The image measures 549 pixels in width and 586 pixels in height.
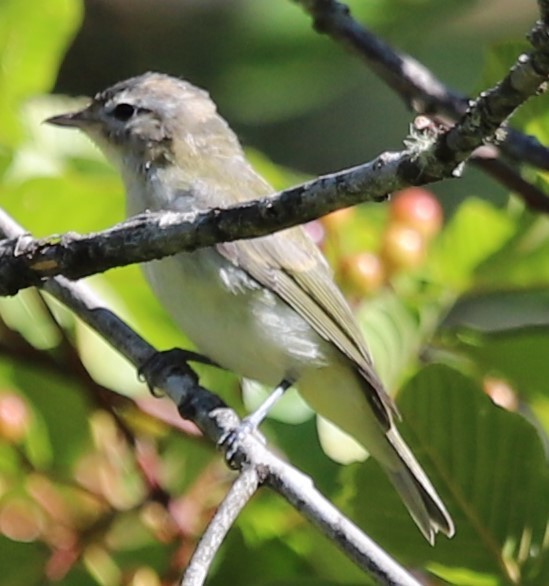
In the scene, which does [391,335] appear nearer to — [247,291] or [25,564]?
[247,291]

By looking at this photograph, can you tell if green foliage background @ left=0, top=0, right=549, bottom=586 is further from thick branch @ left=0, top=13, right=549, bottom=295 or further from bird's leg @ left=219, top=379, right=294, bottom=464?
thick branch @ left=0, top=13, right=549, bottom=295

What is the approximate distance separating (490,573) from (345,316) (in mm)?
823

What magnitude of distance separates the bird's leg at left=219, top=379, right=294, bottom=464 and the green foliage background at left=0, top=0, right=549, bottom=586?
0.03m

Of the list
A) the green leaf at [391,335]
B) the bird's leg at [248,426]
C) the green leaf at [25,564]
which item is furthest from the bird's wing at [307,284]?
the green leaf at [25,564]

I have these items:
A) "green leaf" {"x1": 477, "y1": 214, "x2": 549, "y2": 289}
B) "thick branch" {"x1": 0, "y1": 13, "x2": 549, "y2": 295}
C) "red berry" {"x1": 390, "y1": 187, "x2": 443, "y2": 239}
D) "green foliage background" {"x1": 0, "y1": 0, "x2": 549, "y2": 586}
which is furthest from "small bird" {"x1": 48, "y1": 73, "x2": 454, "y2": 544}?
"thick branch" {"x1": 0, "y1": 13, "x2": 549, "y2": 295}

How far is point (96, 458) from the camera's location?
107 inches

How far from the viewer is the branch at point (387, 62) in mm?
3029

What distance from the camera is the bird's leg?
2305 mm

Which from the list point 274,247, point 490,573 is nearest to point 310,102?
point 274,247

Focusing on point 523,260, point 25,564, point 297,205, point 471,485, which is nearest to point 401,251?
point 523,260

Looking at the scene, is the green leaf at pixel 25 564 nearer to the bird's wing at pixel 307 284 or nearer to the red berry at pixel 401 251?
the bird's wing at pixel 307 284

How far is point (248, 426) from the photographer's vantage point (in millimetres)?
2426

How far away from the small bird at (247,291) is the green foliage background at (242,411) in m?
0.11

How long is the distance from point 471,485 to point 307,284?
0.85 metres
